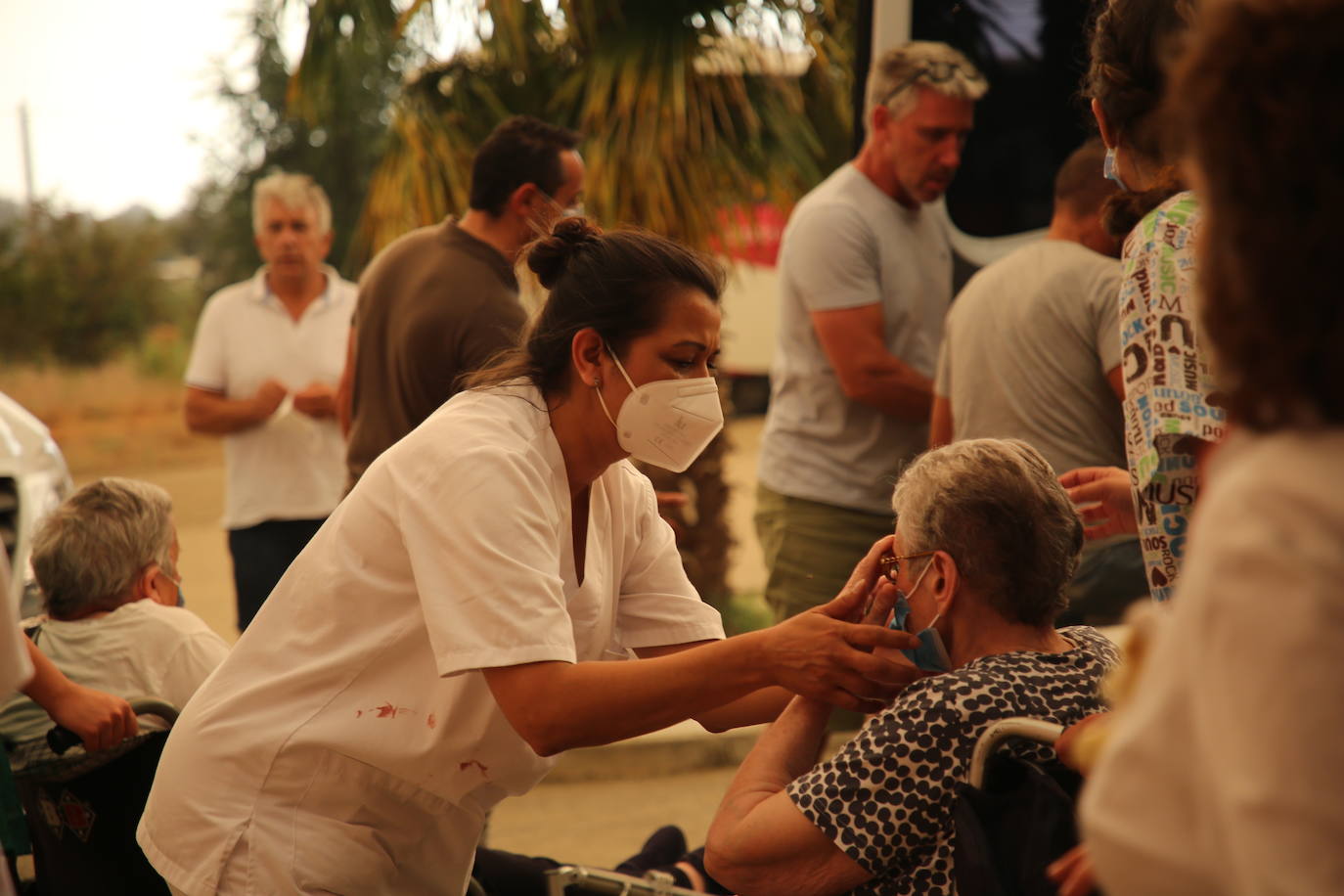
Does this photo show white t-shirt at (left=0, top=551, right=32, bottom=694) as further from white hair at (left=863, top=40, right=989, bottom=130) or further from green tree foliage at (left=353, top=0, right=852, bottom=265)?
green tree foliage at (left=353, top=0, right=852, bottom=265)

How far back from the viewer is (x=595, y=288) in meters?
2.19

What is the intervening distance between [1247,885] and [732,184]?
582 centimetres

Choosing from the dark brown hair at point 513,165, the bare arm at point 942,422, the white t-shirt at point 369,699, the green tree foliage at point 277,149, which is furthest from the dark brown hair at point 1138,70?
the green tree foliage at point 277,149

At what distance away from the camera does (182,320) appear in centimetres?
1802

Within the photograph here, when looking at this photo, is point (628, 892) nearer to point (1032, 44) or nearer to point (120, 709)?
point (120, 709)

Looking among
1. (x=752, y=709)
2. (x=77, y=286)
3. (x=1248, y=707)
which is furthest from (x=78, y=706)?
(x=77, y=286)

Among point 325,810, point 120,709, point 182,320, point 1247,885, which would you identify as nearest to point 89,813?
point 120,709

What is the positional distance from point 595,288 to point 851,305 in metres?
1.98

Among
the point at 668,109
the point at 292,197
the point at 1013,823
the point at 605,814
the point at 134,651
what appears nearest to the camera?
the point at 1013,823

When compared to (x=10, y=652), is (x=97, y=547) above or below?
below

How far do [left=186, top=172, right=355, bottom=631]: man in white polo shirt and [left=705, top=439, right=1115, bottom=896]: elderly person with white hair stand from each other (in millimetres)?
3145

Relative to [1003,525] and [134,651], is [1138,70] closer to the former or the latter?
[1003,525]

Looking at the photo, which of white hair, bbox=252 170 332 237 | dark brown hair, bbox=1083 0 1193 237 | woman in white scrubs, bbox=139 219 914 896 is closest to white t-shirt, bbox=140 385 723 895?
woman in white scrubs, bbox=139 219 914 896

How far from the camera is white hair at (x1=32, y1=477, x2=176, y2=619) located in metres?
2.98
